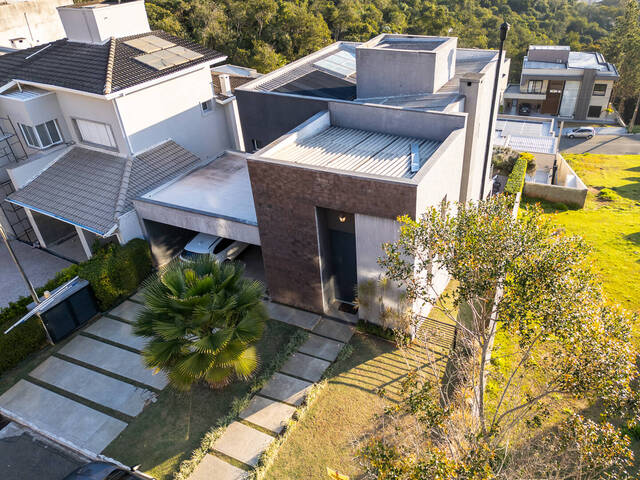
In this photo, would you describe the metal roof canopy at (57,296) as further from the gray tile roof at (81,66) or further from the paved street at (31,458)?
the gray tile roof at (81,66)

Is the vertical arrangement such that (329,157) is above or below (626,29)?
above

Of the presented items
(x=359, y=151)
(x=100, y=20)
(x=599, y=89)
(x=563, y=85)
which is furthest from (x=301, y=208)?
(x=599, y=89)

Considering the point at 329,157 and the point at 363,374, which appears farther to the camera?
the point at 329,157

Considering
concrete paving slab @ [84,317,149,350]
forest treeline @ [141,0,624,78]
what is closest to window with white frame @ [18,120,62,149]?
concrete paving slab @ [84,317,149,350]

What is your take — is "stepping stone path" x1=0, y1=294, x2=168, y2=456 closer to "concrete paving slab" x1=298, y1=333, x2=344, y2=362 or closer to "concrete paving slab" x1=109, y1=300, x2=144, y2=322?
"concrete paving slab" x1=109, y1=300, x2=144, y2=322

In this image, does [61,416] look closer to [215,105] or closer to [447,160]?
[447,160]

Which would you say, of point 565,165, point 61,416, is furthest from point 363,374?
point 565,165
